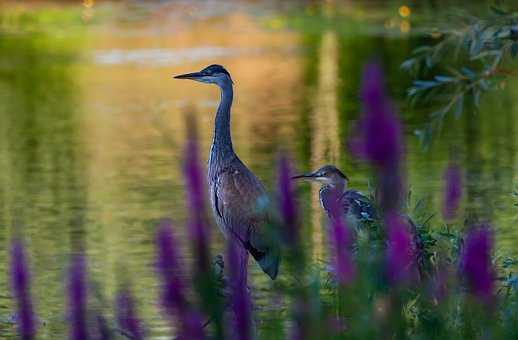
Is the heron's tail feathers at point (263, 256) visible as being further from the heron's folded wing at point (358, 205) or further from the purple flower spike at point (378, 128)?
the purple flower spike at point (378, 128)

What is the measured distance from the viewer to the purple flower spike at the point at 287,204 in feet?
8.48

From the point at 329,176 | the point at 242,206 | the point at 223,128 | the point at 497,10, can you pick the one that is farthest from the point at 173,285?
the point at 223,128

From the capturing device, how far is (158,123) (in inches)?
134

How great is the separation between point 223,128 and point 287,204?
17.7 ft

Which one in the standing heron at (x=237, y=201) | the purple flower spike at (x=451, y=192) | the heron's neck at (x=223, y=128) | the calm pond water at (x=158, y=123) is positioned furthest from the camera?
the calm pond water at (x=158, y=123)

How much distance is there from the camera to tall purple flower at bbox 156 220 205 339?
2.46m

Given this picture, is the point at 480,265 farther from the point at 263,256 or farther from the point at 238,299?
the point at 263,256

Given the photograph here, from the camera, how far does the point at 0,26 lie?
119 ft

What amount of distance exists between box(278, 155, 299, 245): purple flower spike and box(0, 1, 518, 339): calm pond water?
431 mm

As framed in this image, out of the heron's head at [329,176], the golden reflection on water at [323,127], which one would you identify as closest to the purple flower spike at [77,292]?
the golden reflection on water at [323,127]

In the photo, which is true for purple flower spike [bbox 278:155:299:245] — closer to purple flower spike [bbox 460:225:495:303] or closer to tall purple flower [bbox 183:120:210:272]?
tall purple flower [bbox 183:120:210:272]

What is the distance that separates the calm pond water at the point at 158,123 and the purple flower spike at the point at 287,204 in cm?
43

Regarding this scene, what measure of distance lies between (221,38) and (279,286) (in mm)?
29623

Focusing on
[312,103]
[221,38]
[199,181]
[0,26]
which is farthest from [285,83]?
[199,181]
